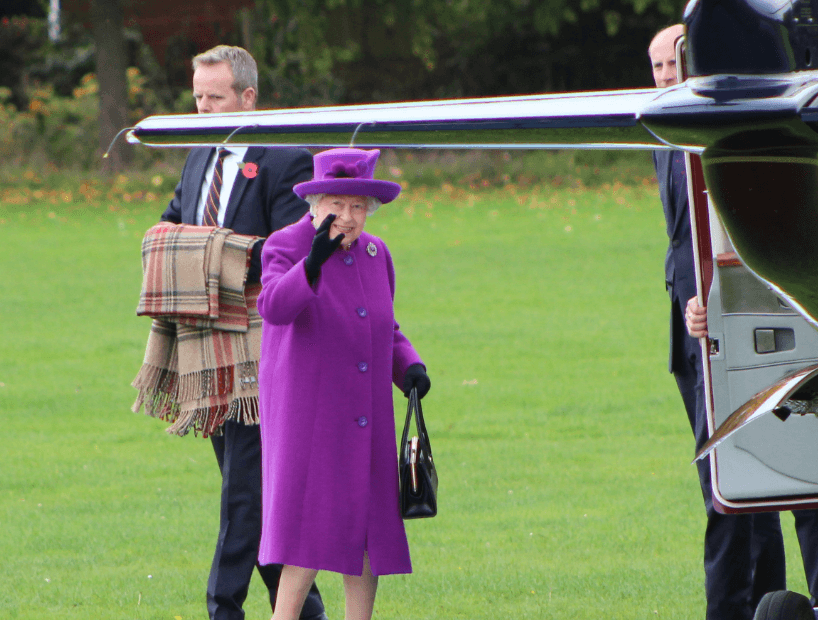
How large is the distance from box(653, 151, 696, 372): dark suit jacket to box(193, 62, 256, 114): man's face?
5.19ft

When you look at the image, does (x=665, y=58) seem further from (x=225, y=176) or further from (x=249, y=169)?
(x=225, y=176)

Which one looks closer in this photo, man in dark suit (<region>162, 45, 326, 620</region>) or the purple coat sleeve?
the purple coat sleeve

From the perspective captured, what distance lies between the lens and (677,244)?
4.65 metres

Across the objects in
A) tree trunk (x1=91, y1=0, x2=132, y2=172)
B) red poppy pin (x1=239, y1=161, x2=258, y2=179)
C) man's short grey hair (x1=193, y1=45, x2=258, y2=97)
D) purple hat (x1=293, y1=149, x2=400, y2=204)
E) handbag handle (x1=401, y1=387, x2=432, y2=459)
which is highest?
tree trunk (x1=91, y1=0, x2=132, y2=172)

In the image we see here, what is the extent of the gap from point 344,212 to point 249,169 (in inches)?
32.1

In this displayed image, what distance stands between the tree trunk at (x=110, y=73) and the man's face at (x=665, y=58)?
2359 cm

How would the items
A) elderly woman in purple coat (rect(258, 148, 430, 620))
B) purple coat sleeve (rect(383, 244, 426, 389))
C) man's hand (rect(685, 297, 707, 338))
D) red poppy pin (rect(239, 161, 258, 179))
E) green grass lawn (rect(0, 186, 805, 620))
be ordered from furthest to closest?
1. green grass lawn (rect(0, 186, 805, 620))
2. red poppy pin (rect(239, 161, 258, 179))
3. purple coat sleeve (rect(383, 244, 426, 389))
4. man's hand (rect(685, 297, 707, 338))
5. elderly woman in purple coat (rect(258, 148, 430, 620))

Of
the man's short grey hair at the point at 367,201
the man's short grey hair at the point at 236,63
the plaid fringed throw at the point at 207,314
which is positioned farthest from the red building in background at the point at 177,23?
the man's short grey hair at the point at 367,201

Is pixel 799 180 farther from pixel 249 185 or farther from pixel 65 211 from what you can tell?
pixel 65 211

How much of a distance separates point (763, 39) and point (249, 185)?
2.59 meters

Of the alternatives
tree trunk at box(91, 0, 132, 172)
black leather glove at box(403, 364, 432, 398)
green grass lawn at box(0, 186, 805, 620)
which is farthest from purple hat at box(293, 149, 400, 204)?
tree trunk at box(91, 0, 132, 172)

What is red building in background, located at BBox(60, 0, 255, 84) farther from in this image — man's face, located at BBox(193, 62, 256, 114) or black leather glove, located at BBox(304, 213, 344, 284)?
black leather glove, located at BBox(304, 213, 344, 284)

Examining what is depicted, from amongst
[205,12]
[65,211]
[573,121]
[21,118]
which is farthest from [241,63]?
[205,12]

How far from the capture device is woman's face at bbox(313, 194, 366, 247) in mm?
4020
